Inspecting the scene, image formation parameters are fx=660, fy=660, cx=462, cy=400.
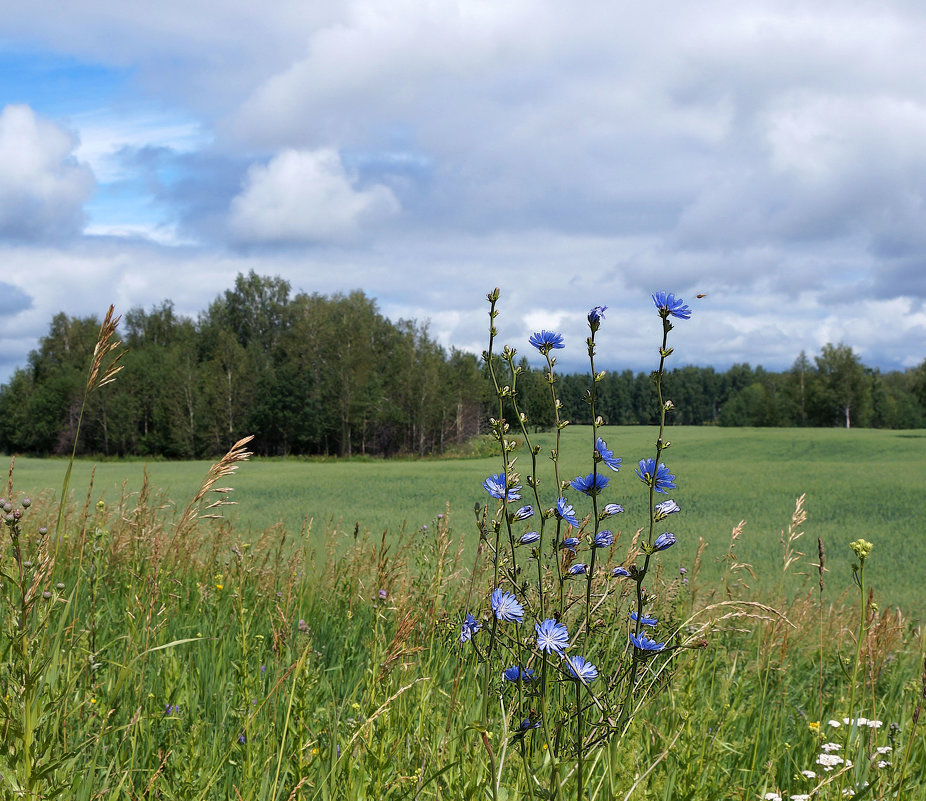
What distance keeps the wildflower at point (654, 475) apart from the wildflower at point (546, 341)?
0.33m

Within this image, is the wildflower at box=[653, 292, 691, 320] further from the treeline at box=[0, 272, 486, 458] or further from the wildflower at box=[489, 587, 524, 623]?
the treeline at box=[0, 272, 486, 458]

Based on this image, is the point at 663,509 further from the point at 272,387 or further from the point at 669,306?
the point at 272,387

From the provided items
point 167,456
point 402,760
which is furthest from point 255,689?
point 167,456

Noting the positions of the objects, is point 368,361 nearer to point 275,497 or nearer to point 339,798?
point 275,497

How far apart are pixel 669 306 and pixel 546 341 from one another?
0.94 feet

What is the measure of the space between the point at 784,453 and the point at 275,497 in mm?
22226

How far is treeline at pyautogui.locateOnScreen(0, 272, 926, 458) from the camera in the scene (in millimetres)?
42406

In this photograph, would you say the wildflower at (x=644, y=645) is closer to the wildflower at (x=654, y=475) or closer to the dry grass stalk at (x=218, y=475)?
the wildflower at (x=654, y=475)

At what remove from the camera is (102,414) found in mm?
48094

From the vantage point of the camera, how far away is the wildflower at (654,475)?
52.1 inches

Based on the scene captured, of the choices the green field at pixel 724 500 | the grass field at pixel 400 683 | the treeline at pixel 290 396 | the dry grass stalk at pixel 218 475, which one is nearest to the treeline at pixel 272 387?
the treeline at pixel 290 396

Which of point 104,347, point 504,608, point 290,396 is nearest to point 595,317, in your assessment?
point 504,608

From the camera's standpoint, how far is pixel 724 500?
15656mm

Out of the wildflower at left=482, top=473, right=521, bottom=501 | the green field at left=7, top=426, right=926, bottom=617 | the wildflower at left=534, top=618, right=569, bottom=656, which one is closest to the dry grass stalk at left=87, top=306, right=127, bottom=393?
the wildflower at left=482, top=473, right=521, bottom=501
